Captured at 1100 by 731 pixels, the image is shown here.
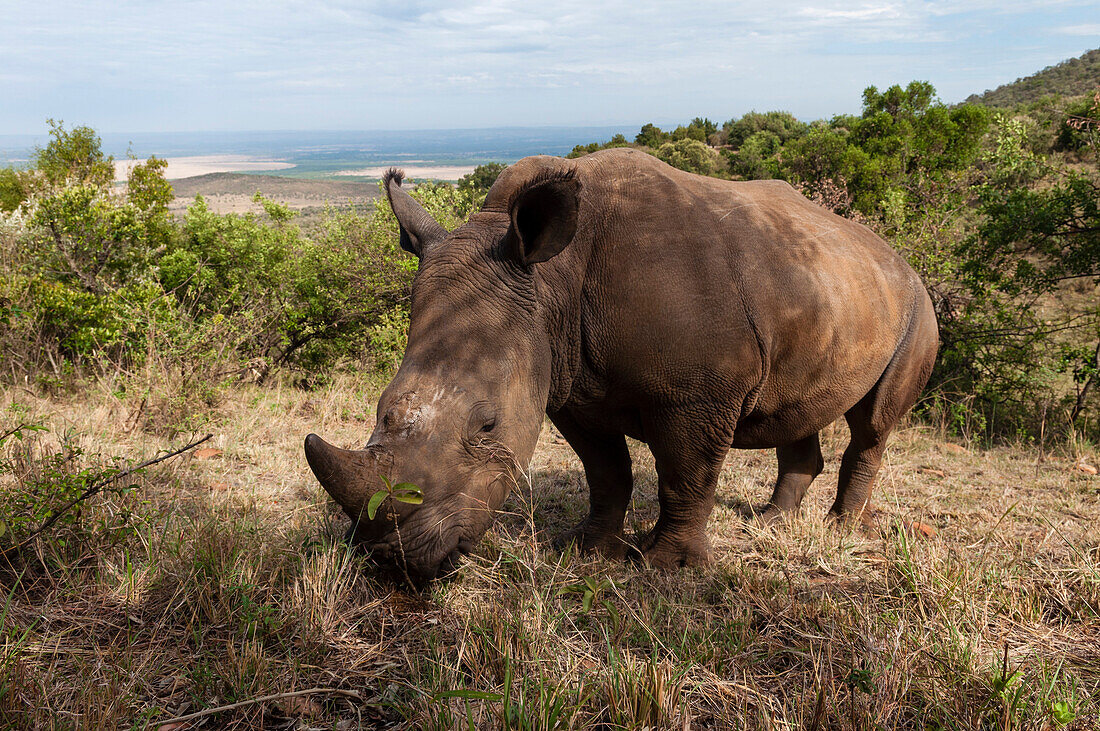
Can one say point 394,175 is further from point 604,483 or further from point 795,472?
point 795,472

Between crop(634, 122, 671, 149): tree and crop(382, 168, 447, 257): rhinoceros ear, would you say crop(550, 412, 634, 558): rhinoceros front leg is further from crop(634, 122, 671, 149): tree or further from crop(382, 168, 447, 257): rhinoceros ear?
crop(634, 122, 671, 149): tree

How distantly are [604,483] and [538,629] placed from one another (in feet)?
5.20

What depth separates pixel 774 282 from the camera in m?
3.58

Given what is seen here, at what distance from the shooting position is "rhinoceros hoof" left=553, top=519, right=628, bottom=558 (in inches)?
166

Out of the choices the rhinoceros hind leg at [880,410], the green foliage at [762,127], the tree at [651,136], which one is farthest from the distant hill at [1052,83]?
the rhinoceros hind leg at [880,410]

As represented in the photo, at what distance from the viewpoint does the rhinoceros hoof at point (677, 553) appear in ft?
12.8

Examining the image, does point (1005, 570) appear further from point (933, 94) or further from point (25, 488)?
point (933, 94)

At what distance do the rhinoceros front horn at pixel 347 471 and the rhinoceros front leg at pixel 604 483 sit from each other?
1.70m

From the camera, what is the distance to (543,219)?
3.20 metres

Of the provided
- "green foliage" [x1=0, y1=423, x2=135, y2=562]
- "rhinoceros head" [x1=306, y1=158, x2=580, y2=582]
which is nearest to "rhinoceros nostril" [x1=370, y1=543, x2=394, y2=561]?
"rhinoceros head" [x1=306, y1=158, x2=580, y2=582]

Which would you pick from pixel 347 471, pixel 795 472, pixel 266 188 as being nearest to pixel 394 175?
pixel 347 471

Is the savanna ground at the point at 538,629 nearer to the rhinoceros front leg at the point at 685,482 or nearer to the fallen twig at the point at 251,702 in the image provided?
the fallen twig at the point at 251,702

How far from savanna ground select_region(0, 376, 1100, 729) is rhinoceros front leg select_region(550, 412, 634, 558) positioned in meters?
0.38

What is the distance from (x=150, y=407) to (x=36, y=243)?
4.42m
